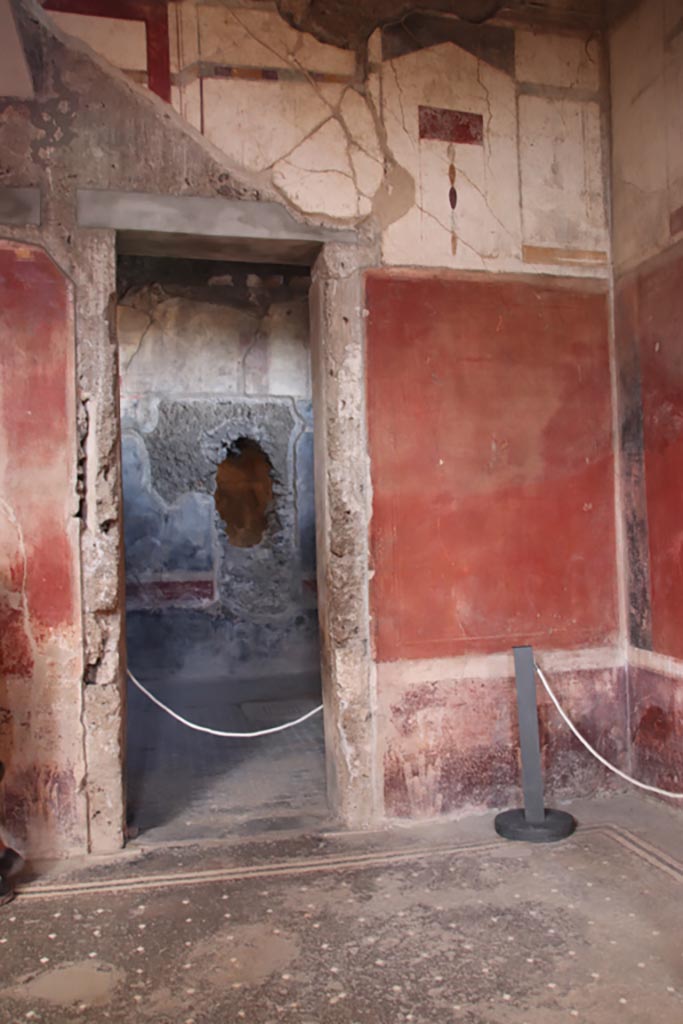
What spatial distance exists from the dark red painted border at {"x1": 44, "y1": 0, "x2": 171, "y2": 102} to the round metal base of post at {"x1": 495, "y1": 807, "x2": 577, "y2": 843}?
303 cm

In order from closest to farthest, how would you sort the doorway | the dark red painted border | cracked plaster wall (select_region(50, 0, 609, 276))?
the dark red painted border < cracked plaster wall (select_region(50, 0, 609, 276)) < the doorway

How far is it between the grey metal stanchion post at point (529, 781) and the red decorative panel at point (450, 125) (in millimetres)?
2102

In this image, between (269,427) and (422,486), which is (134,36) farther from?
(269,427)

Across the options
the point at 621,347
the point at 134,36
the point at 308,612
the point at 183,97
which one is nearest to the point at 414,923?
the point at 621,347

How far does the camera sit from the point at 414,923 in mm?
2510

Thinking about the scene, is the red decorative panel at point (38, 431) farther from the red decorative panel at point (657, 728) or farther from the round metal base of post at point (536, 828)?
the red decorative panel at point (657, 728)

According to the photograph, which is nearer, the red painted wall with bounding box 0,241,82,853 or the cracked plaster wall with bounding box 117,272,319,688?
the red painted wall with bounding box 0,241,82,853

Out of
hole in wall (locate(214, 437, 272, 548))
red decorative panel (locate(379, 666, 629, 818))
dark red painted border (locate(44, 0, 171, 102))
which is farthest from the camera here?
hole in wall (locate(214, 437, 272, 548))

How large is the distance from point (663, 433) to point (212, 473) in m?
3.79

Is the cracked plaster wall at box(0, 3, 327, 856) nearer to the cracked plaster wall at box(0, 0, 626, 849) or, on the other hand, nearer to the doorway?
the cracked plaster wall at box(0, 0, 626, 849)

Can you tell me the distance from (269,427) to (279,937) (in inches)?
175

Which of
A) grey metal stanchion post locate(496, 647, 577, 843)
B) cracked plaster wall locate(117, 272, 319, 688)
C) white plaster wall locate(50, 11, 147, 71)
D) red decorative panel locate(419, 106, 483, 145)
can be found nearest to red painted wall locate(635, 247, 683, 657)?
grey metal stanchion post locate(496, 647, 577, 843)

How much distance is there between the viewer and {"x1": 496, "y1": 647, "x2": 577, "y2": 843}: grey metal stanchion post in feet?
10.3

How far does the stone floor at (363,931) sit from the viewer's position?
82.3 inches
